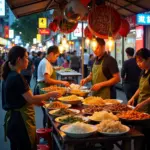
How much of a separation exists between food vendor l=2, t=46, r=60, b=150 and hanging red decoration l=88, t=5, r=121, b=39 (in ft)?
7.53

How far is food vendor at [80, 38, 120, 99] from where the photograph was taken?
5.86 meters

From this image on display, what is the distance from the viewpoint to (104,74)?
19.7 feet

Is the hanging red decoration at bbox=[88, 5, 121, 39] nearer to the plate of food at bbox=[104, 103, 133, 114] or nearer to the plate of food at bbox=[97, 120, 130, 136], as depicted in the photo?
the plate of food at bbox=[104, 103, 133, 114]

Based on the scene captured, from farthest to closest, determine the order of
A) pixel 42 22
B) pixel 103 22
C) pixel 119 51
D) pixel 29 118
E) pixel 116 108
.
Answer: pixel 42 22 < pixel 119 51 < pixel 103 22 < pixel 116 108 < pixel 29 118

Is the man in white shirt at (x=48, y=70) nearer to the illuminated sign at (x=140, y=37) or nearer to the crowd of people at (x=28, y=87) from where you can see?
the crowd of people at (x=28, y=87)

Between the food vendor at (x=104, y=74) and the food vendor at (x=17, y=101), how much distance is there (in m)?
2.06

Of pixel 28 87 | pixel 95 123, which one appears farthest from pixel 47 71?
pixel 95 123

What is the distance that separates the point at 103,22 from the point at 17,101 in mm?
2835

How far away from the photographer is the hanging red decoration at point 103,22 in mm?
5969

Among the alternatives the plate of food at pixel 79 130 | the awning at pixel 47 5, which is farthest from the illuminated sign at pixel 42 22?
the plate of food at pixel 79 130

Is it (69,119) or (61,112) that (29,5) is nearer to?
(61,112)

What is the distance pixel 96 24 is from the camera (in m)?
6.02

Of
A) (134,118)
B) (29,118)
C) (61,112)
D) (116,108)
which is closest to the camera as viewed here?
(134,118)

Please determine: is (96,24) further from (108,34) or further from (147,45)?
(147,45)
